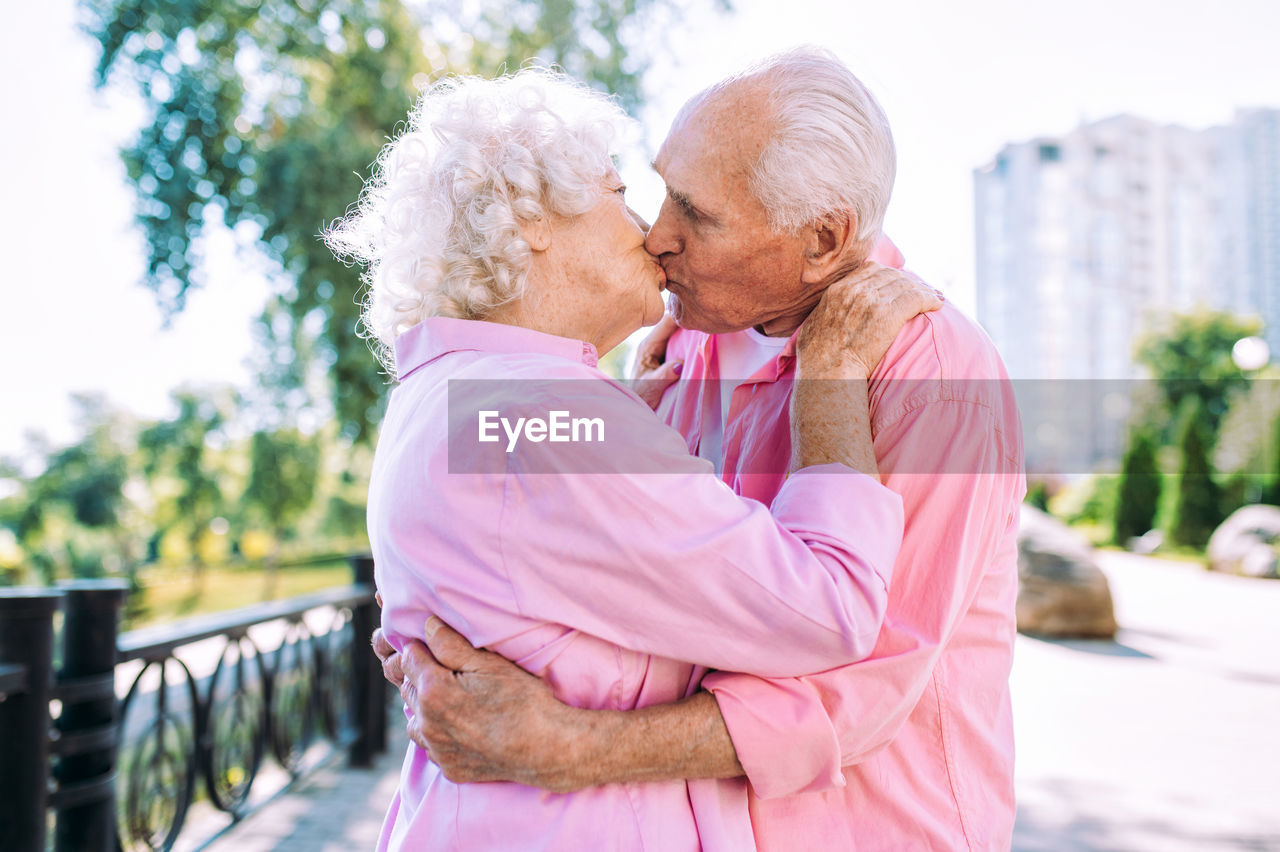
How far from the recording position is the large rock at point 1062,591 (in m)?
9.58

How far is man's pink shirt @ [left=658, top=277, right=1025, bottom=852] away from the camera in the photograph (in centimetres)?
125

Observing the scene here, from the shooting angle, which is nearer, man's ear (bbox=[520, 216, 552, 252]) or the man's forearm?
the man's forearm

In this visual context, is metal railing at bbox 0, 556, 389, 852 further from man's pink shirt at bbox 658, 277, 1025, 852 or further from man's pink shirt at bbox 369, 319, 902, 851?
man's pink shirt at bbox 658, 277, 1025, 852

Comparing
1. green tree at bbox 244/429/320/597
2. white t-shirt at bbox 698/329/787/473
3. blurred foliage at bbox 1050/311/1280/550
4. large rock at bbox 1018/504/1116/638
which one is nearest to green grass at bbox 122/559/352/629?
green tree at bbox 244/429/320/597

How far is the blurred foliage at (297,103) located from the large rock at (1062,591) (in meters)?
6.56

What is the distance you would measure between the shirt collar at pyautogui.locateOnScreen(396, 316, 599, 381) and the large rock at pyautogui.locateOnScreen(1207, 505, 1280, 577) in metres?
17.2

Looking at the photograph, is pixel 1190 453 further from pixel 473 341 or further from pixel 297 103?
pixel 473 341

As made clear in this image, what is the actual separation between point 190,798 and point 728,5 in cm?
902

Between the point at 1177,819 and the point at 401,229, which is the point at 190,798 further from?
the point at 1177,819

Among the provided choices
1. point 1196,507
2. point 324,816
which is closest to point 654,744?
point 324,816

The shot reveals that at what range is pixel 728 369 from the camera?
202cm

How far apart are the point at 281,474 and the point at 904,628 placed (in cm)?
1702

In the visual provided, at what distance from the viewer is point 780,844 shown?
137 cm

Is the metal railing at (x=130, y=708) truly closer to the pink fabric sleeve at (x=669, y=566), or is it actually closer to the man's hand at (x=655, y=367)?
the man's hand at (x=655, y=367)
